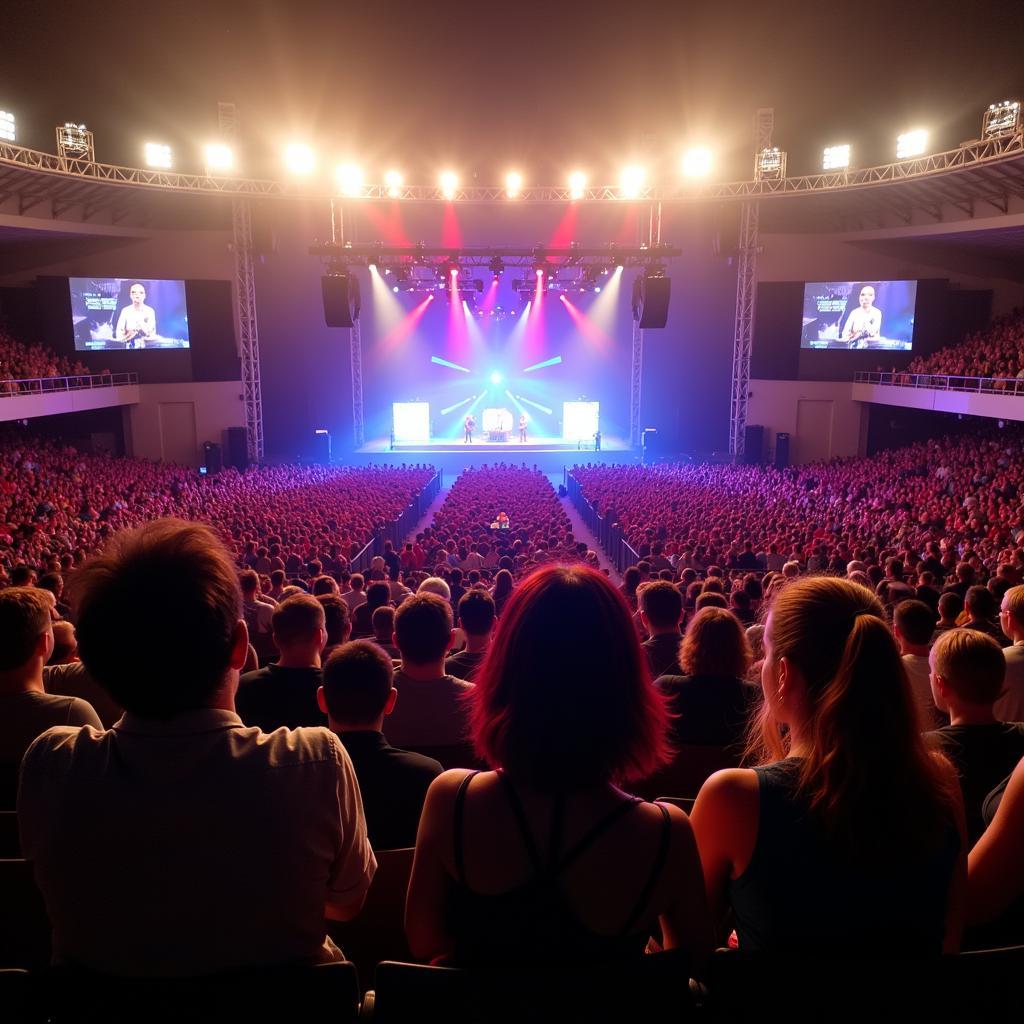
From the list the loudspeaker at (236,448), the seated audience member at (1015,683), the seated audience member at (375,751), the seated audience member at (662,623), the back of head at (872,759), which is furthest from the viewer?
the loudspeaker at (236,448)

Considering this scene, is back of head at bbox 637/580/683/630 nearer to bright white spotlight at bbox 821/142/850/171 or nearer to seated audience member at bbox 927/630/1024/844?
seated audience member at bbox 927/630/1024/844

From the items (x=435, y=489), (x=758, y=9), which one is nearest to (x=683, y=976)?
(x=435, y=489)

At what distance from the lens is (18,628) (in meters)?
2.97

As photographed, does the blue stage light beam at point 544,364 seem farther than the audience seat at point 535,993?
Yes

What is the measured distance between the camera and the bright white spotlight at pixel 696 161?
24000 millimetres

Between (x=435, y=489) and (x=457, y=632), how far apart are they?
56.9 feet

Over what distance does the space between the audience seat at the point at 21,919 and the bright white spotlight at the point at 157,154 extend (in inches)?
1125

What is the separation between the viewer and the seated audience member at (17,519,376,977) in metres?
1.48

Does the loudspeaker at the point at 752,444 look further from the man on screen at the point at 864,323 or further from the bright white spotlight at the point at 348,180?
the bright white spotlight at the point at 348,180

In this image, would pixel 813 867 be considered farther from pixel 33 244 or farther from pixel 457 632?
pixel 33 244

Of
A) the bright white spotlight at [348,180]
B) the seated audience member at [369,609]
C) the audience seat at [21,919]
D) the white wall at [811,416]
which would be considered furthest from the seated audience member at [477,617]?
the white wall at [811,416]

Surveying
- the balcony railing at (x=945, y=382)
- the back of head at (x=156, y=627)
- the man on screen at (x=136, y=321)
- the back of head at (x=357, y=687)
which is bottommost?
the back of head at (x=357, y=687)

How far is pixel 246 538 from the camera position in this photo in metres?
12.2

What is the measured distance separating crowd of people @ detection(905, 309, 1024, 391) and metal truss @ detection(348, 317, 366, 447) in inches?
766
